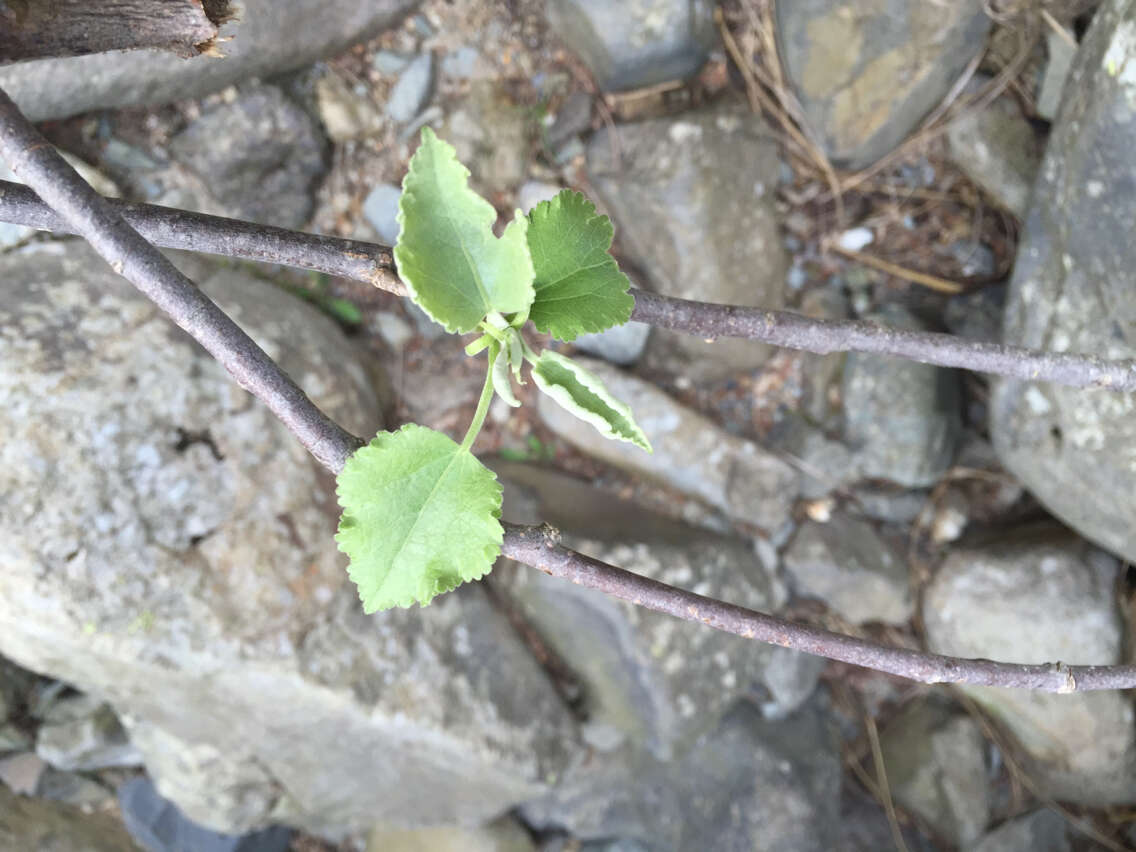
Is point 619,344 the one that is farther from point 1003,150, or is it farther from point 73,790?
point 73,790

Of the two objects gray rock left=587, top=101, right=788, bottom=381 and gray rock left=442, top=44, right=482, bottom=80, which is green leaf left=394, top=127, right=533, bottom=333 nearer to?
gray rock left=587, top=101, right=788, bottom=381

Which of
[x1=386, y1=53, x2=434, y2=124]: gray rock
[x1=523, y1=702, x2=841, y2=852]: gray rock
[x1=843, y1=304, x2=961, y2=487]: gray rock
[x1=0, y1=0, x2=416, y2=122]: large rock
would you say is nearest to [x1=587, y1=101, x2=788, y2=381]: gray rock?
[x1=843, y1=304, x2=961, y2=487]: gray rock

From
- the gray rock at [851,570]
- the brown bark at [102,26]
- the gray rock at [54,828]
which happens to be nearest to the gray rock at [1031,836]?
the gray rock at [851,570]

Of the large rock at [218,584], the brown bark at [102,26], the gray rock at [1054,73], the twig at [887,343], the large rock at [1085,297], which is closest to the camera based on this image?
the brown bark at [102,26]

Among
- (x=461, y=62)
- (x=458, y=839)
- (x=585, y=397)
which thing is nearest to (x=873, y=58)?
(x=461, y=62)

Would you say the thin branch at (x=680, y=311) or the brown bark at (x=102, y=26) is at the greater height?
the brown bark at (x=102, y=26)

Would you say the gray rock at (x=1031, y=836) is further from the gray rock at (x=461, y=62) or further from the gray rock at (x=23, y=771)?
the gray rock at (x=23, y=771)
